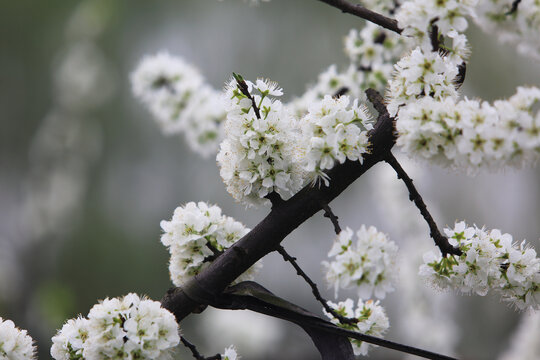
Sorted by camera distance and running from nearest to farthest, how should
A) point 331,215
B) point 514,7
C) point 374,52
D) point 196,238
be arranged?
point 331,215
point 196,238
point 514,7
point 374,52

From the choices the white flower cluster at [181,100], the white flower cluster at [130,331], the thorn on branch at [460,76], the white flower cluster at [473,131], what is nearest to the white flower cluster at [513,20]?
the thorn on branch at [460,76]

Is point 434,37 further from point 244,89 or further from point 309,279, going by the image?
point 309,279

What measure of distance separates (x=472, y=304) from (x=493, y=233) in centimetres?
309

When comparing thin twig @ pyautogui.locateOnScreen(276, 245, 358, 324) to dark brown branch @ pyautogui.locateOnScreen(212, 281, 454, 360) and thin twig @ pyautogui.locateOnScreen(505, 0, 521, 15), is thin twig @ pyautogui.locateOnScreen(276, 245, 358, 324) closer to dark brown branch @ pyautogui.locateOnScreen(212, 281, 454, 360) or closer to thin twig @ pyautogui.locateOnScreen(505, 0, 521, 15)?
dark brown branch @ pyautogui.locateOnScreen(212, 281, 454, 360)

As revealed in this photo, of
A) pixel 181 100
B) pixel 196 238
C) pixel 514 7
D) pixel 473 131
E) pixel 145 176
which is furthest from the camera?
pixel 145 176

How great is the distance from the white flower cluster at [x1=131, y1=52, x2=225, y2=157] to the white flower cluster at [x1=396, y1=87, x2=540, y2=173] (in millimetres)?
1139

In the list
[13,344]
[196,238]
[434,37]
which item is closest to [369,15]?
[434,37]

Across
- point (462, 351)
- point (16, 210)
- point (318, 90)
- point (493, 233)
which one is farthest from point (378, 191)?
point (16, 210)

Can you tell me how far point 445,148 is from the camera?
2.67 feet

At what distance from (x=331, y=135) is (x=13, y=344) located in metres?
0.62

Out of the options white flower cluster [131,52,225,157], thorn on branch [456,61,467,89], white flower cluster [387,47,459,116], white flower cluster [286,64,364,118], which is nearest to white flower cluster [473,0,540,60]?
thorn on branch [456,61,467,89]

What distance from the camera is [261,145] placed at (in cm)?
92

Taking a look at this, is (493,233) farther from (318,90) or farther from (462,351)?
(462,351)

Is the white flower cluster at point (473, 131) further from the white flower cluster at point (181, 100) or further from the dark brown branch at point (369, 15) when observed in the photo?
the white flower cluster at point (181, 100)
